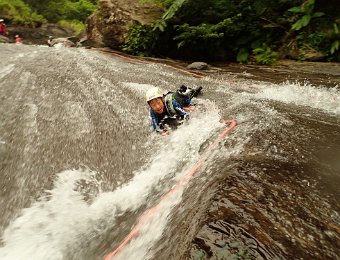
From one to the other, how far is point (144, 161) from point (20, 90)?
4499 millimetres

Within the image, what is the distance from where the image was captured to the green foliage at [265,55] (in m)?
10.6

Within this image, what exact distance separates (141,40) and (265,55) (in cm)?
494

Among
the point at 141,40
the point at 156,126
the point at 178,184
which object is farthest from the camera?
the point at 141,40

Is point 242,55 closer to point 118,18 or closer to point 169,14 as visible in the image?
point 169,14

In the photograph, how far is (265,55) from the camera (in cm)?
1077

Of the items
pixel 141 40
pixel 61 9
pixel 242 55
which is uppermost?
pixel 242 55

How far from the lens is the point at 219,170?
361 cm

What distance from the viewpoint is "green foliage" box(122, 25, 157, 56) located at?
12.7 m

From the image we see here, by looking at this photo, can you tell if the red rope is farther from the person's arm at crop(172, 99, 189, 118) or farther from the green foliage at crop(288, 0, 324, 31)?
the green foliage at crop(288, 0, 324, 31)

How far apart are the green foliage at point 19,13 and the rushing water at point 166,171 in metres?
21.6

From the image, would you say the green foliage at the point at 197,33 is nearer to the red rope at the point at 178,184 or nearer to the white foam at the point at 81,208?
the white foam at the point at 81,208

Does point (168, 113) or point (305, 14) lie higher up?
point (305, 14)

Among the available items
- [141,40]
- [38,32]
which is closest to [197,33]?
[141,40]

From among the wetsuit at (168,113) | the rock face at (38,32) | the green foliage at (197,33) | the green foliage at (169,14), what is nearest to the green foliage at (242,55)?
the green foliage at (197,33)
